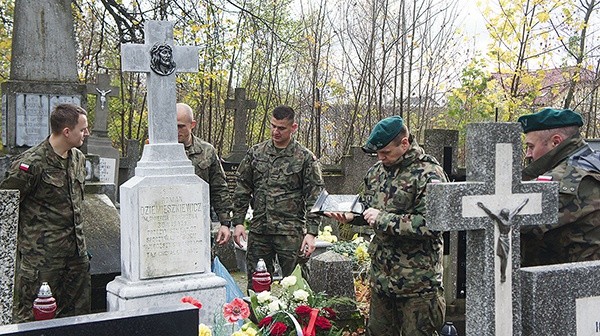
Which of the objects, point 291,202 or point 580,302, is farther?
point 291,202

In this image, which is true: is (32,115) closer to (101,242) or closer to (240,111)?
(101,242)

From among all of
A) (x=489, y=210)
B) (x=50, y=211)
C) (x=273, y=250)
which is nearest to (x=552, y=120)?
(x=489, y=210)

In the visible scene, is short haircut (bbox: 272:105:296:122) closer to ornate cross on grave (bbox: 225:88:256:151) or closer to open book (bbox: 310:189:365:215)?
open book (bbox: 310:189:365:215)

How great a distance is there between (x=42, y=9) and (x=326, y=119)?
1061 cm

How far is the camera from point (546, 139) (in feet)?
11.6

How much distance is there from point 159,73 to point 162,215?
45.1 inches

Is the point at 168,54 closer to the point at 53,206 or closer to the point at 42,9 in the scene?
the point at 53,206

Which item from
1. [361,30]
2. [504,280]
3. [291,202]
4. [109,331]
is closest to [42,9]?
[291,202]

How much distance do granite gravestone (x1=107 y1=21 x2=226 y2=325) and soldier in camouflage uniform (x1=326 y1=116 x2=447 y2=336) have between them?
58.1 inches

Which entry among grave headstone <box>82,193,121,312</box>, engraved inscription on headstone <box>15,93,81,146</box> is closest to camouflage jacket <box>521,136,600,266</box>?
grave headstone <box>82,193,121,312</box>

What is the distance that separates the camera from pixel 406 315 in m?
4.18

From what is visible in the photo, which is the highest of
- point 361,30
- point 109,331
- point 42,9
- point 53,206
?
point 361,30

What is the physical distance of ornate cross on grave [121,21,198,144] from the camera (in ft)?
17.0

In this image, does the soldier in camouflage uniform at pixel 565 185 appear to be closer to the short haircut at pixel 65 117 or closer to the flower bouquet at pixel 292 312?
the flower bouquet at pixel 292 312
